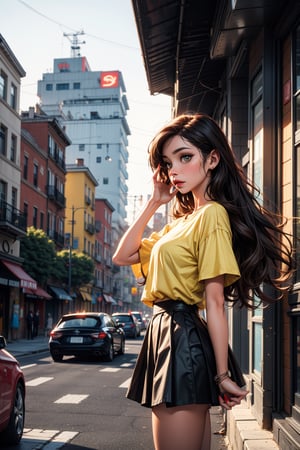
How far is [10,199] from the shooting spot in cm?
3459

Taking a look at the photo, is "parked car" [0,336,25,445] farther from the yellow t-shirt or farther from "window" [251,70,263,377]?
the yellow t-shirt

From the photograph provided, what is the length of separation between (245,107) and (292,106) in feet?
11.0

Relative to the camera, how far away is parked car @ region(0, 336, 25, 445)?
244 inches

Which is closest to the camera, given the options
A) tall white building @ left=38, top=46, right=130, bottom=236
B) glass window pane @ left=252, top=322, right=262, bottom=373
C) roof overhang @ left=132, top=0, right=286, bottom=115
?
roof overhang @ left=132, top=0, right=286, bottom=115

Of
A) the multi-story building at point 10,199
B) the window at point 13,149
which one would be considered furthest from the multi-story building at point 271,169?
the window at point 13,149

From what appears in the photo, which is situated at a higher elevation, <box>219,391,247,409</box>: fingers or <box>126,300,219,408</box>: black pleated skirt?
<box>126,300,219,408</box>: black pleated skirt

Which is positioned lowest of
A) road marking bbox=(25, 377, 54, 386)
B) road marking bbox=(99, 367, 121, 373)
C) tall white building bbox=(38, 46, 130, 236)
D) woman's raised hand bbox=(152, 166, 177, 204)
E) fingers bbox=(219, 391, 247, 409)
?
road marking bbox=(99, 367, 121, 373)

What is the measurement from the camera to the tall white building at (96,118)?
341 ft

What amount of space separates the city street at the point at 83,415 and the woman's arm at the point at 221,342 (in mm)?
4218

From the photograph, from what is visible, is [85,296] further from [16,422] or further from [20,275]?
[16,422]

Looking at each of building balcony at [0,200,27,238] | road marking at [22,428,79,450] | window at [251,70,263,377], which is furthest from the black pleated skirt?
building balcony at [0,200,27,238]

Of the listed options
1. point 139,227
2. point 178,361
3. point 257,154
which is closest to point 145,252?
point 139,227

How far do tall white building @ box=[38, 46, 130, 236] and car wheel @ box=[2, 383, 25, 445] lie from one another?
89085 millimetres

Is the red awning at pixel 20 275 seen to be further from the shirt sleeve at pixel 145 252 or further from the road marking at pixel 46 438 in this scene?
the shirt sleeve at pixel 145 252
